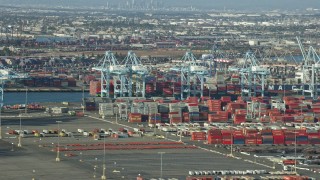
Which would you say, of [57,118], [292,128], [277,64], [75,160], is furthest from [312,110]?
[277,64]

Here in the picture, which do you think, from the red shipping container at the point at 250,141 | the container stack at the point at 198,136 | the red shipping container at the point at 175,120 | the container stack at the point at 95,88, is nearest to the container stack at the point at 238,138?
the red shipping container at the point at 250,141

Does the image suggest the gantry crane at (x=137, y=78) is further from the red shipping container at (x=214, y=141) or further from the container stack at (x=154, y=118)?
the red shipping container at (x=214, y=141)

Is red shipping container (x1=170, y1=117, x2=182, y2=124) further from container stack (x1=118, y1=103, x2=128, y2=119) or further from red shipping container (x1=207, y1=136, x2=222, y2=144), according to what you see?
red shipping container (x1=207, y1=136, x2=222, y2=144)

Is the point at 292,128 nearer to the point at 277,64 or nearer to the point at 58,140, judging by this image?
the point at 58,140

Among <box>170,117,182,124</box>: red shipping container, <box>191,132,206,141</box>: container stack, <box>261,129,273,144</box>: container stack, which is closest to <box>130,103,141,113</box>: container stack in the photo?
<box>170,117,182,124</box>: red shipping container

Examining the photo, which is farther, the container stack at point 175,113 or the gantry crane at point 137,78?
the gantry crane at point 137,78

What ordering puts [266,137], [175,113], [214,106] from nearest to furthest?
[266,137]
[175,113]
[214,106]

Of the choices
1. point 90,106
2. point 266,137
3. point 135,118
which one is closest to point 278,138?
point 266,137

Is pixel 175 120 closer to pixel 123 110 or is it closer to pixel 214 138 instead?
pixel 123 110
